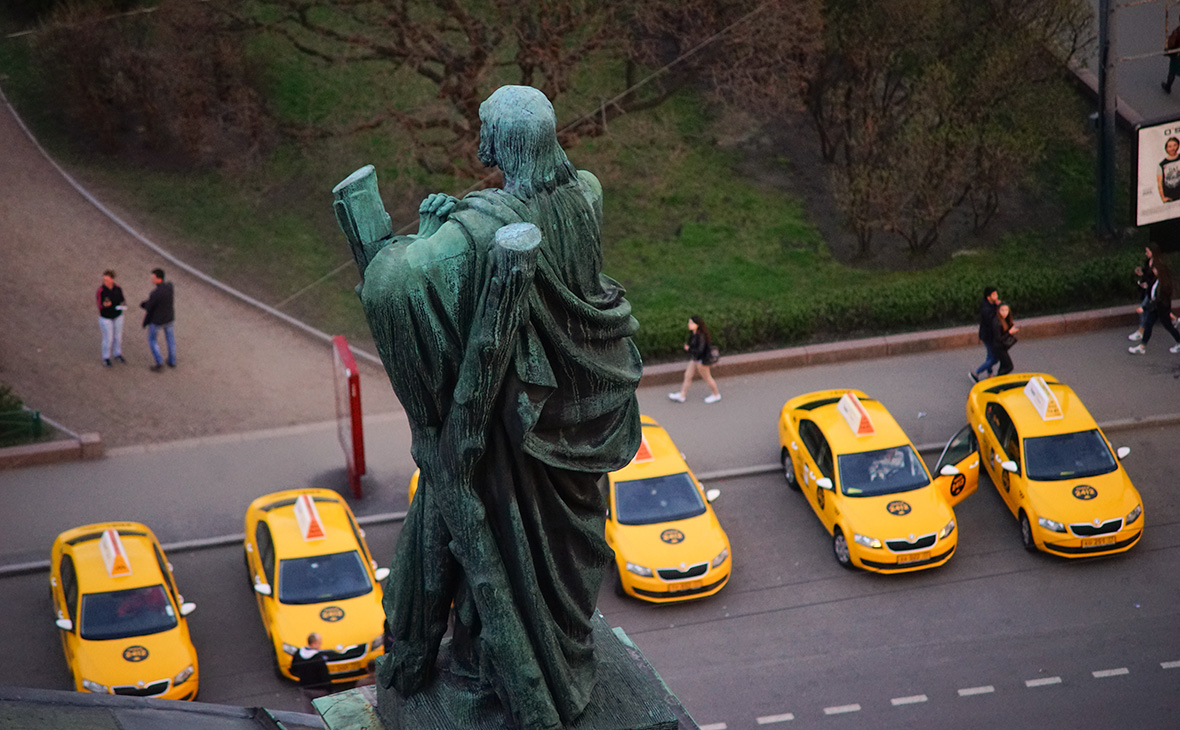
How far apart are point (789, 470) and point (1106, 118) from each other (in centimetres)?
1140

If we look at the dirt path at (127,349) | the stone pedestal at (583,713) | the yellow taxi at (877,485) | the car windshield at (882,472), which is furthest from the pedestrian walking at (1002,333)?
the stone pedestal at (583,713)

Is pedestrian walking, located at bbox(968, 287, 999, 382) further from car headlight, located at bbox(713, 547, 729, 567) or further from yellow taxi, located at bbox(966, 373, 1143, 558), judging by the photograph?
car headlight, located at bbox(713, 547, 729, 567)

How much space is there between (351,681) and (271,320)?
37.3 ft

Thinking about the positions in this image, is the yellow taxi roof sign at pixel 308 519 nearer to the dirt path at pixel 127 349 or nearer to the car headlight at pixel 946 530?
the dirt path at pixel 127 349

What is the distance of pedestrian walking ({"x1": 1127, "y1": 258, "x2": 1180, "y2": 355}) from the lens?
2789 cm

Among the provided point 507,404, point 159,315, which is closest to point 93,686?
point 159,315

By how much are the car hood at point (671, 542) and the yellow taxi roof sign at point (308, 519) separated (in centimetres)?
417

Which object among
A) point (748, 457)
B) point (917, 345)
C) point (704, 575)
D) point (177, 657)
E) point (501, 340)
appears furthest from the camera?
point (917, 345)

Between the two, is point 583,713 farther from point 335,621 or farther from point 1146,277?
point 1146,277

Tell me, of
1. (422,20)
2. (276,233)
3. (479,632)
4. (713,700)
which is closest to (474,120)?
(422,20)

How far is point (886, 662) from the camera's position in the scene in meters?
21.3

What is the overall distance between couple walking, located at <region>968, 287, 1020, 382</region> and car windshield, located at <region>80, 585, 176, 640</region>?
1437 cm

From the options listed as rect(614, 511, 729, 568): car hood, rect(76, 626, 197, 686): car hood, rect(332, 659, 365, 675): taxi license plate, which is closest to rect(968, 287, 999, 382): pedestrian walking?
rect(614, 511, 729, 568): car hood

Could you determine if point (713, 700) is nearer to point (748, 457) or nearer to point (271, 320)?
point (748, 457)
